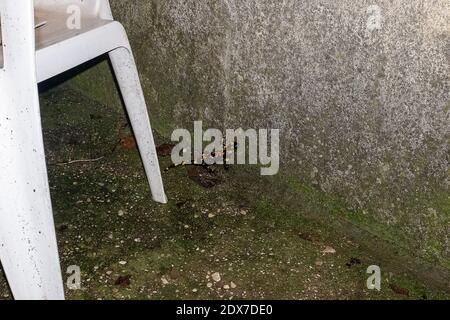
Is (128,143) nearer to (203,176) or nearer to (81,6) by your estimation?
(203,176)

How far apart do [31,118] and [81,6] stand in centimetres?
54

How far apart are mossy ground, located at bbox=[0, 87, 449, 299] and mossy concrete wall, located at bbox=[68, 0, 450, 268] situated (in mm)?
133

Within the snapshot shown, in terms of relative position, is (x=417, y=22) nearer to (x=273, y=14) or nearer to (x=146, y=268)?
(x=273, y=14)

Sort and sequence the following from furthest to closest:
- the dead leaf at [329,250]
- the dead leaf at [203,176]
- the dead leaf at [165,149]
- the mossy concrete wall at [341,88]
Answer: the dead leaf at [165,149], the dead leaf at [203,176], the dead leaf at [329,250], the mossy concrete wall at [341,88]

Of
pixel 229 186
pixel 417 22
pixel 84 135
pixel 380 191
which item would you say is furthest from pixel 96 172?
pixel 417 22

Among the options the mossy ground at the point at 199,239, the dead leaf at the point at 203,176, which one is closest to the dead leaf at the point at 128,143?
the mossy ground at the point at 199,239

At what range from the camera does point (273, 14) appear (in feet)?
6.73

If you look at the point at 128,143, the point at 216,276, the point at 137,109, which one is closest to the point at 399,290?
the point at 216,276

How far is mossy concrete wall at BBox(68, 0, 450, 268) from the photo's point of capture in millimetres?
1790

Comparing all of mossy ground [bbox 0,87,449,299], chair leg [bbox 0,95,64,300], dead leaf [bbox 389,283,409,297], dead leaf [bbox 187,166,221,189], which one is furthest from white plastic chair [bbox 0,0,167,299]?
dead leaf [bbox 389,283,409,297]

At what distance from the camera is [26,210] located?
1.62m

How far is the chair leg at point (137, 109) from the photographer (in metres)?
2.00

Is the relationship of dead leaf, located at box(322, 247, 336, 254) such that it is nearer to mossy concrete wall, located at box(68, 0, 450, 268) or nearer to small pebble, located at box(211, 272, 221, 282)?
mossy concrete wall, located at box(68, 0, 450, 268)

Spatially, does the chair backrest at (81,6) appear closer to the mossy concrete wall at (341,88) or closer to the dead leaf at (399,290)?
the mossy concrete wall at (341,88)
